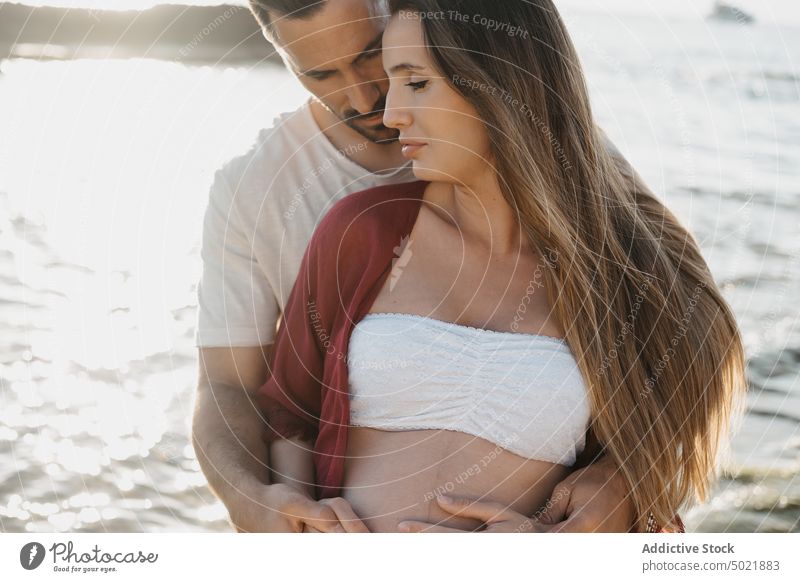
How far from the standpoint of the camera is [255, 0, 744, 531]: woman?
1.70 meters

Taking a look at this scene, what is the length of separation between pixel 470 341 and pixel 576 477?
0.94ft

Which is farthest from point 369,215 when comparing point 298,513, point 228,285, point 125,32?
point 125,32

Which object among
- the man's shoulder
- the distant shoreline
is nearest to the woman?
the man's shoulder

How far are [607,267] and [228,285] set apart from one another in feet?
2.35

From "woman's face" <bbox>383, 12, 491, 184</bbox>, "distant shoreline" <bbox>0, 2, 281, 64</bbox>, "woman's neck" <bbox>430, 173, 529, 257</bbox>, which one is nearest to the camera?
"woman's face" <bbox>383, 12, 491, 184</bbox>

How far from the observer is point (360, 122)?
1961mm

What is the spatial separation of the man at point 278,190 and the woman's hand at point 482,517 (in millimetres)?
339

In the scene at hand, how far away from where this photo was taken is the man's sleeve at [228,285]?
1.99m

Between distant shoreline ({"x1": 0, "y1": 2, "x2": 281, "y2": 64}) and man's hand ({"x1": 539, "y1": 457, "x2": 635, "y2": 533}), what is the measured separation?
12.8 ft

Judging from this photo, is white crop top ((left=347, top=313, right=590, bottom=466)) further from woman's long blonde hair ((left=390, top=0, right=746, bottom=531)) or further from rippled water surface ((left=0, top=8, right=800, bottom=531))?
rippled water surface ((left=0, top=8, right=800, bottom=531))

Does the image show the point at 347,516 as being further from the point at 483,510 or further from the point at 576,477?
the point at 576,477

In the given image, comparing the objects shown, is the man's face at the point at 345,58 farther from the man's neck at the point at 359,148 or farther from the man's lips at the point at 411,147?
the man's lips at the point at 411,147
